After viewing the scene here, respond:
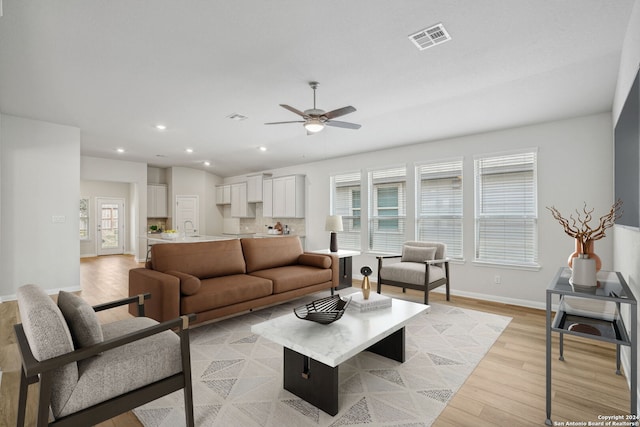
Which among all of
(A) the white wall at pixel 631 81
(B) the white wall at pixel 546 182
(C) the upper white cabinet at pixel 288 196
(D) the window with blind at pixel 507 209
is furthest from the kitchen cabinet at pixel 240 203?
(A) the white wall at pixel 631 81

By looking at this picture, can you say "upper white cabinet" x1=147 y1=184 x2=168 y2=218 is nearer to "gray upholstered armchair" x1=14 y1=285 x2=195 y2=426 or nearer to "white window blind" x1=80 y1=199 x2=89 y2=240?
"white window blind" x1=80 y1=199 x2=89 y2=240

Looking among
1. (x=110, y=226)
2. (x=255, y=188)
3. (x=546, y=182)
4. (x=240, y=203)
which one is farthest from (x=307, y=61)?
(x=110, y=226)

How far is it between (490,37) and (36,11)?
11.1 ft

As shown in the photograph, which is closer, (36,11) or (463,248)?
(36,11)

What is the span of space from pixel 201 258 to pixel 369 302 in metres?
2.11

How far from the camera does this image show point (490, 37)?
2.52m

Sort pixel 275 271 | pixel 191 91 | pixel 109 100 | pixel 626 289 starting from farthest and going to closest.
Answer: pixel 275 271, pixel 109 100, pixel 191 91, pixel 626 289

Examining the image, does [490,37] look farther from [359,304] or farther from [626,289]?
[359,304]

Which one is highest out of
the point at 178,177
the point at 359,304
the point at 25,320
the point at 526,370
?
the point at 178,177

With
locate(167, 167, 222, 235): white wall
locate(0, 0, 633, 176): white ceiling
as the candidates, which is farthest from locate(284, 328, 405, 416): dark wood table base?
locate(167, 167, 222, 235): white wall

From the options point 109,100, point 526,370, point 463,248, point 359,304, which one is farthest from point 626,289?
point 109,100

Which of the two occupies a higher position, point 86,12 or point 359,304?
point 86,12

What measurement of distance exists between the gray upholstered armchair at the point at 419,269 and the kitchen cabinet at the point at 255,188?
4.54 m

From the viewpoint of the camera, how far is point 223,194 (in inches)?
384
